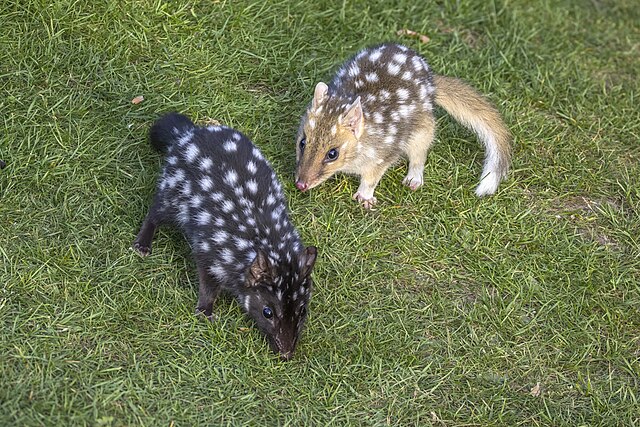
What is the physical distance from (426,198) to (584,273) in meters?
1.08

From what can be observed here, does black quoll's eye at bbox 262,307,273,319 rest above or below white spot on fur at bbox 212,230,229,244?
below

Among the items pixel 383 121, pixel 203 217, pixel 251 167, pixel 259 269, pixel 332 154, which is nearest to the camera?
pixel 259 269

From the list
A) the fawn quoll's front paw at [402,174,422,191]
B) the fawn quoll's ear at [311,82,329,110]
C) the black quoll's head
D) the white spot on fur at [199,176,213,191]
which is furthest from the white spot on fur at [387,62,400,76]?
the black quoll's head

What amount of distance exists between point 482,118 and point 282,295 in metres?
2.19

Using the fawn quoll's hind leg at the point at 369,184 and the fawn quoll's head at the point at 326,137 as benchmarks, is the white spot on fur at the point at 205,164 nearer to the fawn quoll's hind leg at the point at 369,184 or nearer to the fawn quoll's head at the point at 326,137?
the fawn quoll's head at the point at 326,137

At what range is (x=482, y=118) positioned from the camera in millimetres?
5840

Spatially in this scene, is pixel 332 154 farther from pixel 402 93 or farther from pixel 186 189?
pixel 186 189

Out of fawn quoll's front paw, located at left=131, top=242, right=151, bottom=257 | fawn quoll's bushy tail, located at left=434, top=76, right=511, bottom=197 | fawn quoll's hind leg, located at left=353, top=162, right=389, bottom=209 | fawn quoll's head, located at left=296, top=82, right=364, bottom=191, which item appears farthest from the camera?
fawn quoll's bushy tail, located at left=434, top=76, right=511, bottom=197

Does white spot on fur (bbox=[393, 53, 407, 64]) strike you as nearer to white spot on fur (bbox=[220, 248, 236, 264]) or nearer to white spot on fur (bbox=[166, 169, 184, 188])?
white spot on fur (bbox=[166, 169, 184, 188])

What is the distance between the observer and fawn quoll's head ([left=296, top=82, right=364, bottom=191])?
17.3 ft

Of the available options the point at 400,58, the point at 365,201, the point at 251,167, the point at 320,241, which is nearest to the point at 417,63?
the point at 400,58

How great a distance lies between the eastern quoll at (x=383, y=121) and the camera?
5301 millimetres

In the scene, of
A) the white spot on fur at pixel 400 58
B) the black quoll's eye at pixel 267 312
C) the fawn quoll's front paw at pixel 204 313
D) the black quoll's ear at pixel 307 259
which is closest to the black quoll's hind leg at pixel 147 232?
the fawn quoll's front paw at pixel 204 313

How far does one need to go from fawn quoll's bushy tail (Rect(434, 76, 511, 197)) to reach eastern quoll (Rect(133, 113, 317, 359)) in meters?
1.55
